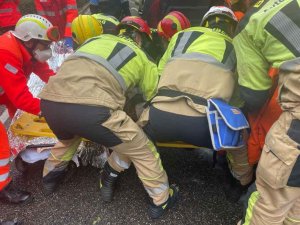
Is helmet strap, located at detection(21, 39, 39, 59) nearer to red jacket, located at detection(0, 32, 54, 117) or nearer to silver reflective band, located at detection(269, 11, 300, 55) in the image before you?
red jacket, located at detection(0, 32, 54, 117)

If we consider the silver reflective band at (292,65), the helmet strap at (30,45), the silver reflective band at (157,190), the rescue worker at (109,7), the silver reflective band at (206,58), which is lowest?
the silver reflective band at (157,190)

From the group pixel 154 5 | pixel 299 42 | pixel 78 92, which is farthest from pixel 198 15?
pixel 299 42

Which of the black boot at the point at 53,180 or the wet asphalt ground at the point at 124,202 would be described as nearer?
the wet asphalt ground at the point at 124,202

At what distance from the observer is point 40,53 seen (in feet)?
9.29

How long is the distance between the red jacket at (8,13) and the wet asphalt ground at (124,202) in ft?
6.81

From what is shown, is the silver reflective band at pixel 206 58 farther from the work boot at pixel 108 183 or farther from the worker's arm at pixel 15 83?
the worker's arm at pixel 15 83

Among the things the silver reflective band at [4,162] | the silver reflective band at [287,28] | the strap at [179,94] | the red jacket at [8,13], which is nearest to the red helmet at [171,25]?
the strap at [179,94]

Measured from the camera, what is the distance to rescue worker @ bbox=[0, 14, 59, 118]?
2.60 metres

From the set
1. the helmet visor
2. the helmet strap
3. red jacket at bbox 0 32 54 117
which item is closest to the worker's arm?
red jacket at bbox 0 32 54 117

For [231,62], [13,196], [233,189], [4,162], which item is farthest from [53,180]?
[231,62]

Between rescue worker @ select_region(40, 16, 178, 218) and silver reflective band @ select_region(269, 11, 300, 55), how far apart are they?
105 cm

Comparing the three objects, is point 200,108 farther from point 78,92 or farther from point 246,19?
point 78,92

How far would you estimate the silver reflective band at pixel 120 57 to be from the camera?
2.33 metres

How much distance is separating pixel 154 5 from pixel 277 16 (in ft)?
8.20
